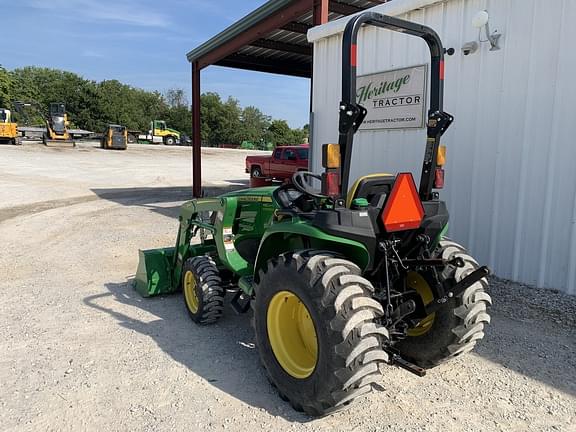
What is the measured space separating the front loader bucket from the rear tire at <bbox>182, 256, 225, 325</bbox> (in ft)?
2.11

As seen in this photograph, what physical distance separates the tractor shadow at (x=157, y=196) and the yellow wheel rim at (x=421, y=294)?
26.6 ft

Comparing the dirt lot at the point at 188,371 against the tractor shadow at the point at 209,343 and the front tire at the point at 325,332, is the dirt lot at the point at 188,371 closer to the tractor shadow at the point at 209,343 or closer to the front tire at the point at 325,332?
the tractor shadow at the point at 209,343

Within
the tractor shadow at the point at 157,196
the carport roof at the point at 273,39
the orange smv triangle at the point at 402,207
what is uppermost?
the carport roof at the point at 273,39

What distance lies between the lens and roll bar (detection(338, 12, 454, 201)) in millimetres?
2797

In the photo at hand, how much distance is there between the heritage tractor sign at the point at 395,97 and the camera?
6684 mm

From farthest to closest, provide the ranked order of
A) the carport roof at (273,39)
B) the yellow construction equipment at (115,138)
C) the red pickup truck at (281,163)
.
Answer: the yellow construction equipment at (115,138), the red pickup truck at (281,163), the carport roof at (273,39)

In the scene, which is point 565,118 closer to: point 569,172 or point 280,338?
point 569,172

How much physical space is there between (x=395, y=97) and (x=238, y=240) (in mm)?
3787

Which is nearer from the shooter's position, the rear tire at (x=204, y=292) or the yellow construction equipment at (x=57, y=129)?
the rear tire at (x=204, y=292)

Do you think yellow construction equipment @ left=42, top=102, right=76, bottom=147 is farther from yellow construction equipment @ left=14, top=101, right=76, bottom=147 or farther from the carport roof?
the carport roof

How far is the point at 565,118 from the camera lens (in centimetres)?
516

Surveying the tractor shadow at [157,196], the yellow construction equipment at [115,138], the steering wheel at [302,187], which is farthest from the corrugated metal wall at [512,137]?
the yellow construction equipment at [115,138]

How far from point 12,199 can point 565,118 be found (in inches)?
544

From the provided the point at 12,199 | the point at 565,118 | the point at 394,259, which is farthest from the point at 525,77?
the point at 12,199
